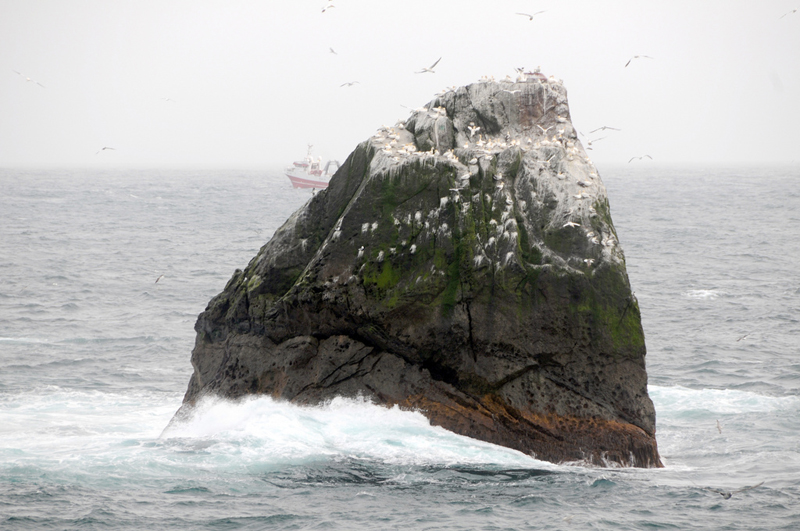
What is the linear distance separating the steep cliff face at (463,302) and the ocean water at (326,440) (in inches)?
25.3

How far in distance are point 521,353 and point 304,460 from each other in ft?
16.3

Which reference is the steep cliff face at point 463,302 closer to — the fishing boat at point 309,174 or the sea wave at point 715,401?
the sea wave at point 715,401

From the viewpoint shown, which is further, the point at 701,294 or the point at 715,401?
the point at 701,294

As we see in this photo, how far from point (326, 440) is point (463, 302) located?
4087 millimetres

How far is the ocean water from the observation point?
14672 millimetres

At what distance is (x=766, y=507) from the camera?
15242mm

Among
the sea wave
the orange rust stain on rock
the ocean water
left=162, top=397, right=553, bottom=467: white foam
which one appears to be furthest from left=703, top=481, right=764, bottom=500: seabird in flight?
the sea wave

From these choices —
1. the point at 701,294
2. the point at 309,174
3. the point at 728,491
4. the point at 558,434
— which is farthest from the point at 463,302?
the point at 309,174

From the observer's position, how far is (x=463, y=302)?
58.6 feet

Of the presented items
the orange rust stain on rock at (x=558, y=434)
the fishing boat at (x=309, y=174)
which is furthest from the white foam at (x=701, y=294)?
the fishing boat at (x=309, y=174)

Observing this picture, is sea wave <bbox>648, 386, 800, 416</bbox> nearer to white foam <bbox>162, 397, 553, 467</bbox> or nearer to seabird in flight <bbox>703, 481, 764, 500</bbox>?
seabird in flight <bbox>703, 481, 764, 500</bbox>

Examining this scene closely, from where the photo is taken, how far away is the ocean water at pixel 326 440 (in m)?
14.7

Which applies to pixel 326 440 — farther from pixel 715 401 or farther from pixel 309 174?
pixel 309 174

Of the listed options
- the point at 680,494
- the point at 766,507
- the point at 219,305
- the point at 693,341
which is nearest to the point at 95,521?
the point at 219,305
